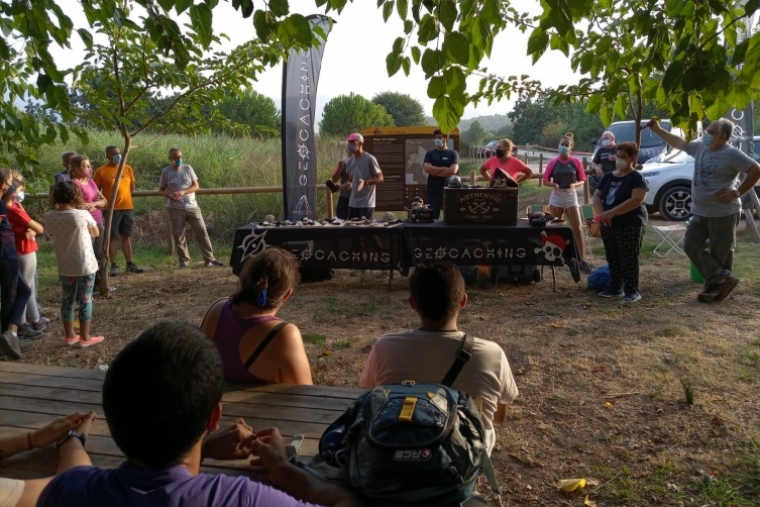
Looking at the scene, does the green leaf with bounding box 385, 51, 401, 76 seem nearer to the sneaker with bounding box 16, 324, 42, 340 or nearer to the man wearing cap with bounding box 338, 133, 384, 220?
the sneaker with bounding box 16, 324, 42, 340

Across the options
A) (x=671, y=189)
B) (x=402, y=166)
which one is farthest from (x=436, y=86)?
(x=671, y=189)

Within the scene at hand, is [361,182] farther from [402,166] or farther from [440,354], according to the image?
[440,354]

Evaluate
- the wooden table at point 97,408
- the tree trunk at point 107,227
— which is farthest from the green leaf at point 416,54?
the tree trunk at point 107,227

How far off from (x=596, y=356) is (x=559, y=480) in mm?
2128

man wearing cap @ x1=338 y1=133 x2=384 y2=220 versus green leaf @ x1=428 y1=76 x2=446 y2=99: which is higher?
green leaf @ x1=428 y1=76 x2=446 y2=99

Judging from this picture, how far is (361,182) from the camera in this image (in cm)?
894

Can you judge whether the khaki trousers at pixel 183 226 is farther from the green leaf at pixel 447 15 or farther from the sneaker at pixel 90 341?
the green leaf at pixel 447 15

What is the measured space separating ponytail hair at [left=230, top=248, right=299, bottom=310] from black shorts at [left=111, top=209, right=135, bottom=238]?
6.84 metres

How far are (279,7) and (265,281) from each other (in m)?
1.09

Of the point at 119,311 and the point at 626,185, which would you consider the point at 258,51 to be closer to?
the point at 119,311

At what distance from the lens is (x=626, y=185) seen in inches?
269

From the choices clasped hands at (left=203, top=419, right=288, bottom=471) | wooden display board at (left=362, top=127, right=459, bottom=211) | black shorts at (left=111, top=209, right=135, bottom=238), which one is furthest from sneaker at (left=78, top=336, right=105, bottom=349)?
wooden display board at (left=362, top=127, right=459, bottom=211)

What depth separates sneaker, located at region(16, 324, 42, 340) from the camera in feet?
20.1

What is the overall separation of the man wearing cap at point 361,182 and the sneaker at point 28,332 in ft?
13.5
